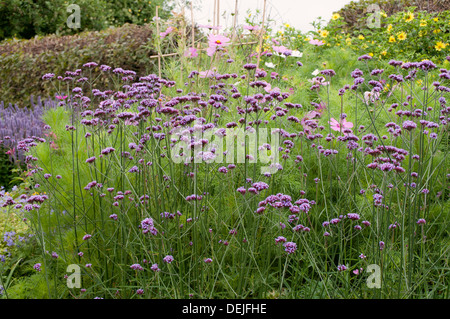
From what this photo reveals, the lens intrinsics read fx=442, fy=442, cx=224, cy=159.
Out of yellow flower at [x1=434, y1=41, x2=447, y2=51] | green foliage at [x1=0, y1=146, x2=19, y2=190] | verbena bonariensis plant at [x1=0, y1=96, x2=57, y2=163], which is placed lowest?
green foliage at [x1=0, y1=146, x2=19, y2=190]

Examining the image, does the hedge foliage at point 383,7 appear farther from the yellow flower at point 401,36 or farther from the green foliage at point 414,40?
the yellow flower at point 401,36

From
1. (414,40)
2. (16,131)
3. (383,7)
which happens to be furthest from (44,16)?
(414,40)

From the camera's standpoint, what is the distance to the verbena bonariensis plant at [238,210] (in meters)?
2.11

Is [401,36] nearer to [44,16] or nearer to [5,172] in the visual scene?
[5,172]

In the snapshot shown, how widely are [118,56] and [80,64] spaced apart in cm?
87

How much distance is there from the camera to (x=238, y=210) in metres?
2.10

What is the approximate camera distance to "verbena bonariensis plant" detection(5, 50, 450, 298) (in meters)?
2.11

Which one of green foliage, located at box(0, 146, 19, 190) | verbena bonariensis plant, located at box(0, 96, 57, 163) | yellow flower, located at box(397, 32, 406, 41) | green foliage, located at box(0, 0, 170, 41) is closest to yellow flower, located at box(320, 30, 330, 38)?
yellow flower, located at box(397, 32, 406, 41)

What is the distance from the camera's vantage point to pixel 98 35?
873 cm

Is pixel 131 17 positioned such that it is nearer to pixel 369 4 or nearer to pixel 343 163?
pixel 369 4

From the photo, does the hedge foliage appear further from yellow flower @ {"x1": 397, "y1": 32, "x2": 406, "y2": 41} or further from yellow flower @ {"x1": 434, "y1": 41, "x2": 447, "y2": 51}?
yellow flower @ {"x1": 434, "y1": 41, "x2": 447, "y2": 51}

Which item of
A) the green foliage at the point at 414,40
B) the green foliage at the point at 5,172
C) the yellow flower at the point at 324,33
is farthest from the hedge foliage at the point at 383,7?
the green foliage at the point at 5,172

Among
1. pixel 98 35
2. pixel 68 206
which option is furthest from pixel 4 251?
pixel 98 35

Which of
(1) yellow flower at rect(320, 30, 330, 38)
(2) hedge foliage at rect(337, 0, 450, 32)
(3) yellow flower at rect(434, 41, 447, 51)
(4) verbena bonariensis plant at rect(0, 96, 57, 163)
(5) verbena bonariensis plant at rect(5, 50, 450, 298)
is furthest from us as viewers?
(2) hedge foliage at rect(337, 0, 450, 32)
